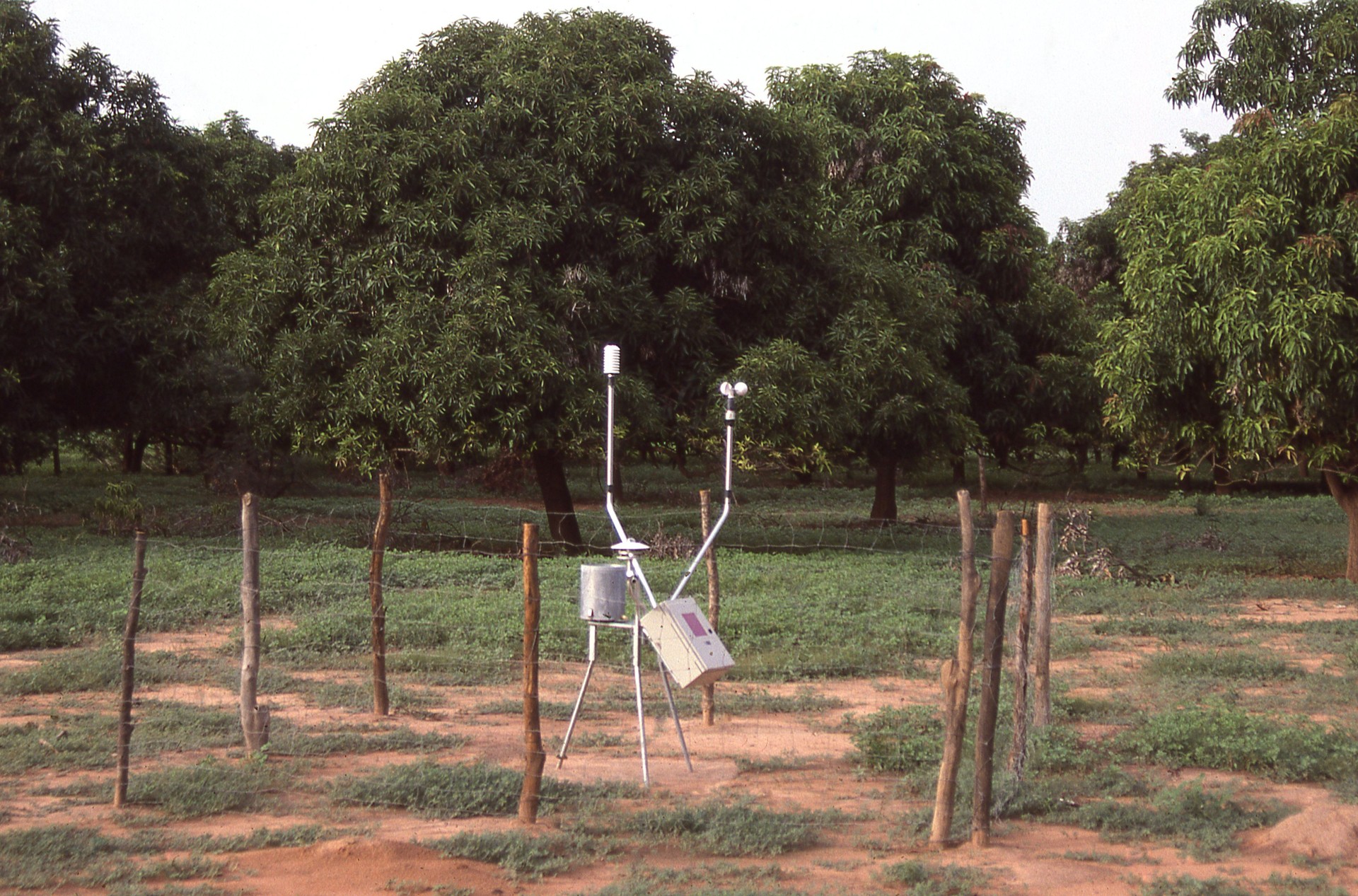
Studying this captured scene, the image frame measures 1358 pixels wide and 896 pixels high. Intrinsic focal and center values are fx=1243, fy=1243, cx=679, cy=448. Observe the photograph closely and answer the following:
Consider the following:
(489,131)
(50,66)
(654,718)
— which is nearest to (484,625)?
(654,718)

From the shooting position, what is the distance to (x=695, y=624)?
6.11 meters

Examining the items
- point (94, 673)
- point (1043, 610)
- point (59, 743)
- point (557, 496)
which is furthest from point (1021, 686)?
point (557, 496)

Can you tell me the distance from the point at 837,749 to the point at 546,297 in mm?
9090


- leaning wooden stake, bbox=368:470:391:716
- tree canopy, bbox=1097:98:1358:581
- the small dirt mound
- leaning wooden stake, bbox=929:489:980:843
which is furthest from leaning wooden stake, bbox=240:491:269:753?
tree canopy, bbox=1097:98:1358:581

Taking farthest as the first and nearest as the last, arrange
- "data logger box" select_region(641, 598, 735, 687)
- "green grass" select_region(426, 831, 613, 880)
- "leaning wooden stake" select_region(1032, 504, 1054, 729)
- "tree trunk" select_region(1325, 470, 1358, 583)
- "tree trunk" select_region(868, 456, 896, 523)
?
"tree trunk" select_region(868, 456, 896, 523) < "tree trunk" select_region(1325, 470, 1358, 583) < "leaning wooden stake" select_region(1032, 504, 1054, 729) < "data logger box" select_region(641, 598, 735, 687) < "green grass" select_region(426, 831, 613, 880)

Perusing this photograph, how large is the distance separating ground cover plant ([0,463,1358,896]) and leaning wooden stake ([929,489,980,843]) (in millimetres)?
180

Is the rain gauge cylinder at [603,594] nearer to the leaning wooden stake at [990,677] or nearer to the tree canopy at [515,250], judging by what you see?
the leaning wooden stake at [990,677]

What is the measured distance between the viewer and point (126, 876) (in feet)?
15.9

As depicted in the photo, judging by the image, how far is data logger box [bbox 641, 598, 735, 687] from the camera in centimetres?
592

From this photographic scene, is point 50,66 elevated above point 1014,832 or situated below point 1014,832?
above

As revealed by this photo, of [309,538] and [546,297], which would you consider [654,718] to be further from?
[309,538]

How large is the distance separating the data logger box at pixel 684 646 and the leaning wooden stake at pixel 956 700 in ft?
3.60

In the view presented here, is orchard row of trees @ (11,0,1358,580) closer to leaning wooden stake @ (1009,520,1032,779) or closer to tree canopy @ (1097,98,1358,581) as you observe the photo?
tree canopy @ (1097,98,1358,581)

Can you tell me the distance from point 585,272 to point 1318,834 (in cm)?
1136
